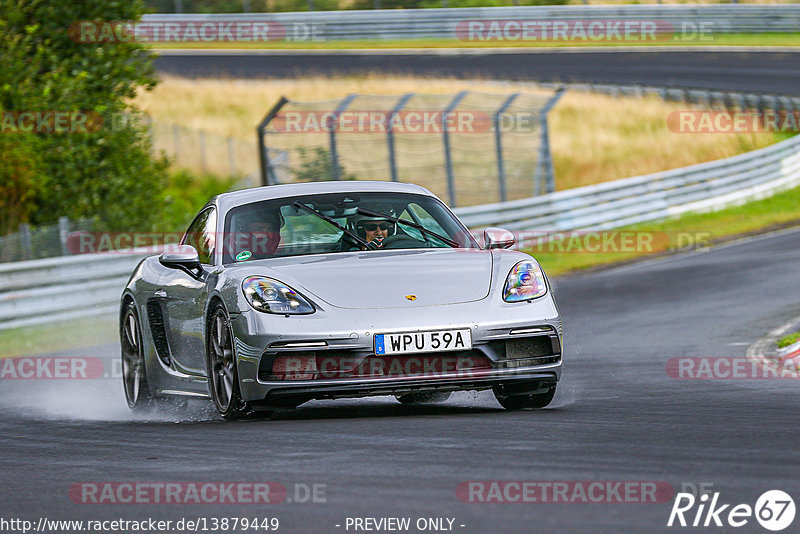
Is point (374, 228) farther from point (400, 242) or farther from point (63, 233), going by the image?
point (63, 233)

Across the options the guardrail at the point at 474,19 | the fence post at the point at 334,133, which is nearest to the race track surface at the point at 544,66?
the guardrail at the point at 474,19

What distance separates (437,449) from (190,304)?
2.81 meters

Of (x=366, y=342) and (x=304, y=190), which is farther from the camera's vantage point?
(x=304, y=190)

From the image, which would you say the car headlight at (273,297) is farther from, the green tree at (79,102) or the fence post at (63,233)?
the green tree at (79,102)

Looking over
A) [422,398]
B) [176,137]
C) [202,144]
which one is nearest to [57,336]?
[422,398]

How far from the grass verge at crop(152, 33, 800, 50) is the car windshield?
1383 inches

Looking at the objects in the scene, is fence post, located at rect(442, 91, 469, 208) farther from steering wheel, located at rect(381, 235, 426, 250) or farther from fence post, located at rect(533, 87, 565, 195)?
steering wheel, located at rect(381, 235, 426, 250)

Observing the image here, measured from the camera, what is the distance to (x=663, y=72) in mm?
38688

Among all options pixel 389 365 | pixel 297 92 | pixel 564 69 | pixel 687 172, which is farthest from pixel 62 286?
pixel 564 69

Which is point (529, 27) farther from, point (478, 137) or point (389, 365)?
point (389, 365)

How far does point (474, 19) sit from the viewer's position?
4453 cm

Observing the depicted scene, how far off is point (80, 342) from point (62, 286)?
3.87 ft

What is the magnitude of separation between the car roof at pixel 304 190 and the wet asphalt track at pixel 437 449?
134 cm

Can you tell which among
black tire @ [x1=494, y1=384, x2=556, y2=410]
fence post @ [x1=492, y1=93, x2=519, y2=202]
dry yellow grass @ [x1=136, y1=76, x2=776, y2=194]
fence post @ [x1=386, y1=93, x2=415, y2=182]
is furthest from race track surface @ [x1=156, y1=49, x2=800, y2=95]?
black tire @ [x1=494, y1=384, x2=556, y2=410]
